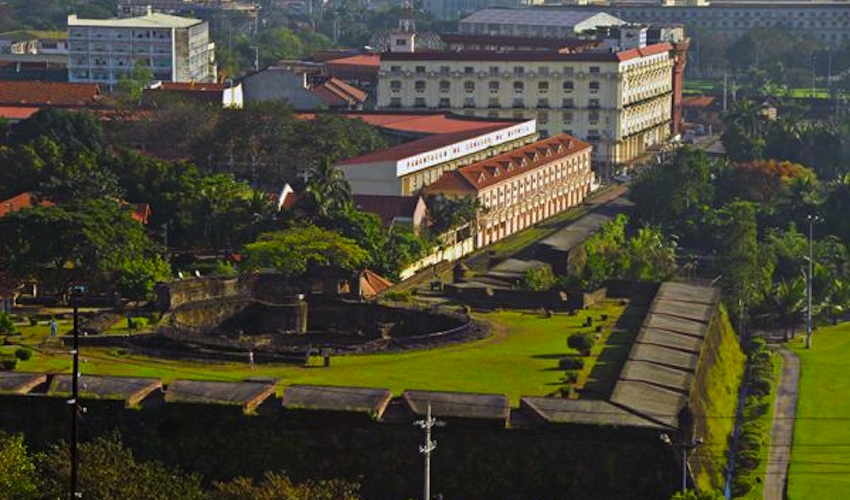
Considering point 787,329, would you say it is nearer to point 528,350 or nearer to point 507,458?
point 528,350

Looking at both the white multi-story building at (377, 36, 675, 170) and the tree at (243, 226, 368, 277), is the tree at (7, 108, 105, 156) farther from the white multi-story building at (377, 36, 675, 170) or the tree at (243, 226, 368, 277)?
the white multi-story building at (377, 36, 675, 170)

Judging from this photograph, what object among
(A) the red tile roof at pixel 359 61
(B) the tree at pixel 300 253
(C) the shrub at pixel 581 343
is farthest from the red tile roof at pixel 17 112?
(C) the shrub at pixel 581 343

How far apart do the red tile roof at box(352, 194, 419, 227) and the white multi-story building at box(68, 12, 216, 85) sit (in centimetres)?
5660

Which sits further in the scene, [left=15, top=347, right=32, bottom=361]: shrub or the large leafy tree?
the large leafy tree

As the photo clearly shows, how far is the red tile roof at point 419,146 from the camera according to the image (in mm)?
92188

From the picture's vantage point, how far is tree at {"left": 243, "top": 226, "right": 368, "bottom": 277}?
2808 inches

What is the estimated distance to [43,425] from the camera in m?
50.0

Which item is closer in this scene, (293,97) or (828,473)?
(828,473)

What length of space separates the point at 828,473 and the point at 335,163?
145ft

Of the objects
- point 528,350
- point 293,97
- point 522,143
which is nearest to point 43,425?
point 528,350


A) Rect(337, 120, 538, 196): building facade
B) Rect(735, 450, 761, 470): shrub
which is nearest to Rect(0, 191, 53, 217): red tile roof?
Rect(337, 120, 538, 196): building facade

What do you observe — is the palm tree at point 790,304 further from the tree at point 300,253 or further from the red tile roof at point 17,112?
the red tile roof at point 17,112

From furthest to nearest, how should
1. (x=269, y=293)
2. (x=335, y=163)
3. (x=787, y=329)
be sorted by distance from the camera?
(x=335, y=163) < (x=787, y=329) < (x=269, y=293)

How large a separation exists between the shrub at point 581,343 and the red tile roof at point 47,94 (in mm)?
61110
